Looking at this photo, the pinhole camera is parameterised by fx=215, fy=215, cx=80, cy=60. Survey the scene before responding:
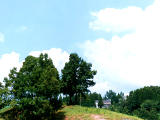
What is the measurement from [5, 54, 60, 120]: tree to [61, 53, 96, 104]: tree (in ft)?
37.9

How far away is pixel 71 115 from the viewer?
4506 centimetres

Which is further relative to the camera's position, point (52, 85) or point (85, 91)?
point (85, 91)

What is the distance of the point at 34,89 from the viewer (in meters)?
41.1

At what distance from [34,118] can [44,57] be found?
1333 centimetres

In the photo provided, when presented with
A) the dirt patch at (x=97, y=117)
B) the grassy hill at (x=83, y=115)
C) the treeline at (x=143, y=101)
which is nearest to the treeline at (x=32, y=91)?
the grassy hill at (x=83, y=115)

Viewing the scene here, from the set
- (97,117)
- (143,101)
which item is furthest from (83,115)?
(143,101)

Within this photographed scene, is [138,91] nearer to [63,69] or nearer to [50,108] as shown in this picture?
[63,69]

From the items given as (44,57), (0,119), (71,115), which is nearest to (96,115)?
(71,115)

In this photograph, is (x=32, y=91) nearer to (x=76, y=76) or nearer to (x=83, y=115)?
(x=83, y=115)

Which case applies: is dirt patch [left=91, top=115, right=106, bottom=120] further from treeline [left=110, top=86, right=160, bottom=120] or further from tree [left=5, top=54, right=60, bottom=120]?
treeline [left=110, top=86, right=160, bottom=120]

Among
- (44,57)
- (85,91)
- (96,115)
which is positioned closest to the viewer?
(96,115)

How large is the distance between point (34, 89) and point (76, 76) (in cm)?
1863

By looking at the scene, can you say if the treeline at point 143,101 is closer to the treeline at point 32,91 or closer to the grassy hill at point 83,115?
the grassy hill at point 83,115

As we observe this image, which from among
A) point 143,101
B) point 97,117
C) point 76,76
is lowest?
point 97,117
